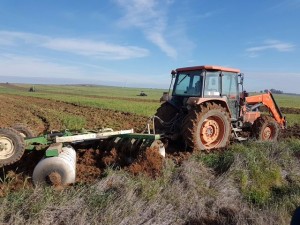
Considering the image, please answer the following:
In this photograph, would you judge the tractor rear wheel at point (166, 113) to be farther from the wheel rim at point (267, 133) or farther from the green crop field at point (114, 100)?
the green crop field at point (114, 100)

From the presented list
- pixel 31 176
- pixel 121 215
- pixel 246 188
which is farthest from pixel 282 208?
pixel 31 176

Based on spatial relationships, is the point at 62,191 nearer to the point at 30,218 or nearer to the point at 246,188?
the point at 30,218

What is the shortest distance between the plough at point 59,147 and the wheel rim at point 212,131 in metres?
1.72

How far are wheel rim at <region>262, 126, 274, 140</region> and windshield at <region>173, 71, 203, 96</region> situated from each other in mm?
2774

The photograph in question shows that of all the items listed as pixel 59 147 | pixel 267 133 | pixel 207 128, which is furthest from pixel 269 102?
pixel 59 147

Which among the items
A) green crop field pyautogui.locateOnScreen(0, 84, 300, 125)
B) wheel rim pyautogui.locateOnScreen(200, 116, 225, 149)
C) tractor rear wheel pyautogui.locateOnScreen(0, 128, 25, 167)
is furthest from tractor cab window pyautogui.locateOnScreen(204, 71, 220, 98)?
green crop field pyautogui.locateOnScreen(0, 84, 300, 125)

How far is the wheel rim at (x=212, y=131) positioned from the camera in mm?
8288

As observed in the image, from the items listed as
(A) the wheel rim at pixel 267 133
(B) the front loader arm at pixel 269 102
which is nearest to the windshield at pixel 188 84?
(B) the front loader arm at pixel 269 102

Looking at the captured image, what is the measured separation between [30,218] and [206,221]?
8.52ft

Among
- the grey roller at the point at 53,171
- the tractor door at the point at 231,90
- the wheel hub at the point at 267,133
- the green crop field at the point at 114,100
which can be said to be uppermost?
the tractor door at the point at 231,90

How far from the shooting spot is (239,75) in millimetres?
9406

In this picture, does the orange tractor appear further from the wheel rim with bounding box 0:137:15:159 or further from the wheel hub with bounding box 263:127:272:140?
the wheel rim with bounding box 0:137:15:159

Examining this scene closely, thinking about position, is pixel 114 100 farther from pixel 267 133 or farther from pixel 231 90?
pixel 231 90

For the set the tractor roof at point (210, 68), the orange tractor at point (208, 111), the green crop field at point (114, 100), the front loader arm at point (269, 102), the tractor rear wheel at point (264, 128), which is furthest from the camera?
the green crop field at point (114, 100)
